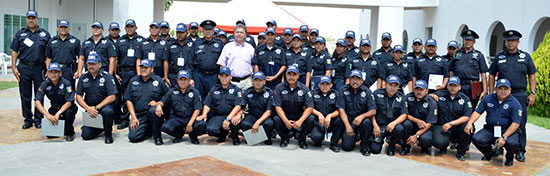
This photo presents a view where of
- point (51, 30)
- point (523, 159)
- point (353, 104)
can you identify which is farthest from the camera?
point (51, 30)

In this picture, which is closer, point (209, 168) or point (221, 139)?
point (209, 168)

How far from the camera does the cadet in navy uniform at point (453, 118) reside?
6457mm

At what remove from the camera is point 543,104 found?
10758 mm

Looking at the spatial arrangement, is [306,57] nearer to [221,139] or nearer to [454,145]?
[221,139]

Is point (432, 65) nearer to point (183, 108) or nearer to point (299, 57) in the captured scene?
point (299, 57)

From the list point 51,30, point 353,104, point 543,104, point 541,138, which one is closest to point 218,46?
point 353,104

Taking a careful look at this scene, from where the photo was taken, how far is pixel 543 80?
10.4 meters

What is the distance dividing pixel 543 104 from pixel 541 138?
293 centimetres

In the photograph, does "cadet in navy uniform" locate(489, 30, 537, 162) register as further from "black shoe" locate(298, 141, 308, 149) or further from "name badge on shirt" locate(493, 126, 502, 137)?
"black shoe" locate(298, 141, 308, 149)

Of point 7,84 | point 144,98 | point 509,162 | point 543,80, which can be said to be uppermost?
point 543,80

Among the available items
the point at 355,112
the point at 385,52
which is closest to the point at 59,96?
the point at 355,112

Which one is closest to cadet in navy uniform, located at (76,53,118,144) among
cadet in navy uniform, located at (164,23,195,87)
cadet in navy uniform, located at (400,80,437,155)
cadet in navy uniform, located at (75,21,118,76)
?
cadet in navy uniform, located at (75,21,118,76)

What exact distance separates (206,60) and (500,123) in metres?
4.36

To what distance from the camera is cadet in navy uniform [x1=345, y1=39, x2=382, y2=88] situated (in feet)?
26.1
